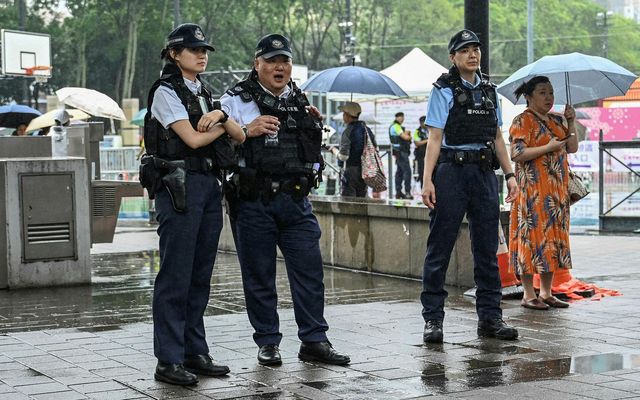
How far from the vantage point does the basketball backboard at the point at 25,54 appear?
105 ft

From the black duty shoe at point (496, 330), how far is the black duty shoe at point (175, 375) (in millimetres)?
2233

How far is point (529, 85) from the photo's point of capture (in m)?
8.85

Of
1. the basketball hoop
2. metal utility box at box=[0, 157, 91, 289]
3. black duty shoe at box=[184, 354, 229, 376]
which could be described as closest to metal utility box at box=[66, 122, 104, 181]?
metal utility box at box=[0, 157, 91, 289]

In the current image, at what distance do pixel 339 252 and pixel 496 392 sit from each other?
6465 millimetres

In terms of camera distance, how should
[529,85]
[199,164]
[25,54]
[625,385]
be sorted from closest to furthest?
1. [625,385]
2. [199,164]
3. [529,85]
4. [25,54]

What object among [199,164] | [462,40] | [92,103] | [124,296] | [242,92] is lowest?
[124,296]

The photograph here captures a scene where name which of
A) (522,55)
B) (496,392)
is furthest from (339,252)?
(522,55)

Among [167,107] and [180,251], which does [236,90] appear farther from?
[180,251]

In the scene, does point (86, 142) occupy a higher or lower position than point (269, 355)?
higher

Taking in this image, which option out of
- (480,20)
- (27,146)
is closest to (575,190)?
(480,20)

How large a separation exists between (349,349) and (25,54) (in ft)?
90.3

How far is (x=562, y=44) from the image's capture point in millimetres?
75688

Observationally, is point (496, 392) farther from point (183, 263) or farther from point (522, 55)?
point (522, 55)

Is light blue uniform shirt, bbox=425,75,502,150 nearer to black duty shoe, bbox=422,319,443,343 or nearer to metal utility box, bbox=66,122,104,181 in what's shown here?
black duty shoe, bbox=422,319,443,343
